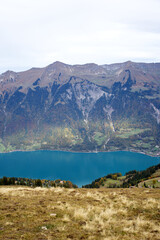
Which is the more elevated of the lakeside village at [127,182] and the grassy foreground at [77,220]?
the grassy foreground at [77,220]

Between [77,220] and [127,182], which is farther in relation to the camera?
[127,182]

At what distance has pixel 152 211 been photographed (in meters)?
16.1

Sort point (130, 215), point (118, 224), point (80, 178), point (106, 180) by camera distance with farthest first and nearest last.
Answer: point (80, 178) < point (106, 180) < point (130, 215) < point (118, 224)

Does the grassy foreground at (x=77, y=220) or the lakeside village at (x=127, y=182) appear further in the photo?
the lakeside village at (x=127, y=182)

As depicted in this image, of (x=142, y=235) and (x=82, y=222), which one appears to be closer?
(x=142, y=235)

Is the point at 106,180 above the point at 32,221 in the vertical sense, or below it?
below

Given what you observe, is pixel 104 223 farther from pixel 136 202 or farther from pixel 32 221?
pixel 136 202

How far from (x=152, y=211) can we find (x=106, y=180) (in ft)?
507

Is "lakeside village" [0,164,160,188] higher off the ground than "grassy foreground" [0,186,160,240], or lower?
lower

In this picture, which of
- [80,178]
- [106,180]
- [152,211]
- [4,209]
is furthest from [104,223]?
[80,178]

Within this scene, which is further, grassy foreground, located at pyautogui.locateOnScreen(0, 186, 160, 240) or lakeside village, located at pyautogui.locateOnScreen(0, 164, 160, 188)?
lakeside village, located at pyautogui.locateOnScreen(0, 164, 160, 188)

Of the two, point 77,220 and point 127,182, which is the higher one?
point 77,220

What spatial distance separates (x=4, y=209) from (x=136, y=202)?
13.4 meters

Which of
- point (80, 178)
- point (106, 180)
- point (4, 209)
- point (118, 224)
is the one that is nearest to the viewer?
point (118, 224)
